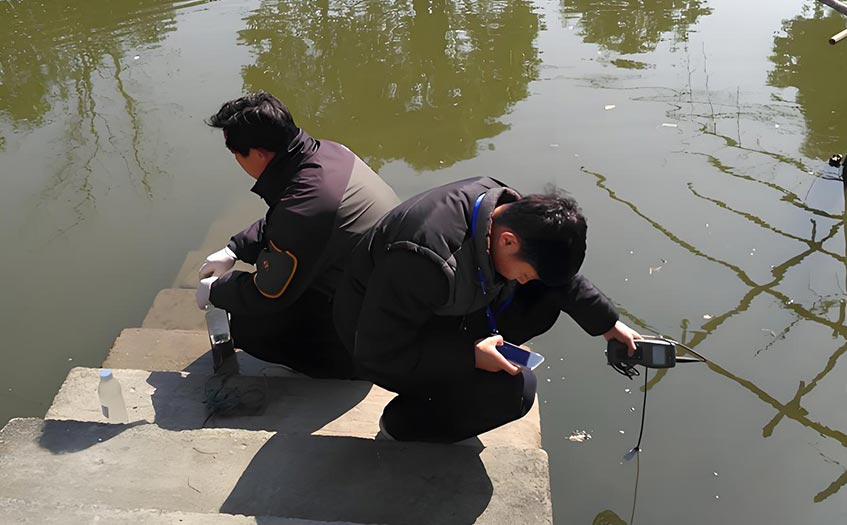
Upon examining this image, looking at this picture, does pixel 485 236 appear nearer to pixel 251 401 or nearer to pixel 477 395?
pixel 477 395

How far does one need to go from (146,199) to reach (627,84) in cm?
418

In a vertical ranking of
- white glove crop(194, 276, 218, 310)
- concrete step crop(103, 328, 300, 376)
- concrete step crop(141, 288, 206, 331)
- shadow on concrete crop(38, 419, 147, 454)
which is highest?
white glove crop(194, 276, 218, 310)

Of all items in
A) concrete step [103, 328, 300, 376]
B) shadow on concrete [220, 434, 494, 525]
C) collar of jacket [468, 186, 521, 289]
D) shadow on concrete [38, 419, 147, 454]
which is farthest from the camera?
concrete step [103, 328, 300, 376]

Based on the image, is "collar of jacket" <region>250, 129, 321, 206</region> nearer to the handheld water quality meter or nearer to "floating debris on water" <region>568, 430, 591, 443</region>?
the handheld water quality meter

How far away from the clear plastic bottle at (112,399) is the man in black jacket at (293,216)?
482mm

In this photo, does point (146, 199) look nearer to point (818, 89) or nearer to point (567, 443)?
point (567, 443)

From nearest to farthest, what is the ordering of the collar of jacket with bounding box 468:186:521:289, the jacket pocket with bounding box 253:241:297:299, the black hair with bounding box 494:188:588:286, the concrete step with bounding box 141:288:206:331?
the black hair with bounding box 494:188:588:286 < the collar of jacket with bounding box 468:186:521:289 < the jacket pocket with bounding box 253:241:297:299 < the concrete step with bounding box 141:288:206:331

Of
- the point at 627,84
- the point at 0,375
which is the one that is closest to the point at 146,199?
the point at 0,375

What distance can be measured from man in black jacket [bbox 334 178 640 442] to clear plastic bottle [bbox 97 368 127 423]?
0.91 meters

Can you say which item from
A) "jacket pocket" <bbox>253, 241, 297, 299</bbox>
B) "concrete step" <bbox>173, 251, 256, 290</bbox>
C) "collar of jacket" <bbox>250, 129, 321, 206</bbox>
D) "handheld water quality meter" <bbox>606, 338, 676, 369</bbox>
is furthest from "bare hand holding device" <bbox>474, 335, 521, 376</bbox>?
"concrete step" <bbox>173, 251, 256, 290</bbox>

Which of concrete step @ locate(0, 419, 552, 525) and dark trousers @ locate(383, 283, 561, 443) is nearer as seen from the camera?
concrete step @ locate(0, 419, 552, 525)

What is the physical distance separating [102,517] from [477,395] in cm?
112

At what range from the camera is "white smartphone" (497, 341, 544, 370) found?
7.83ft

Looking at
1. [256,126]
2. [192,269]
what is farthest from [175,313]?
[256,126]
